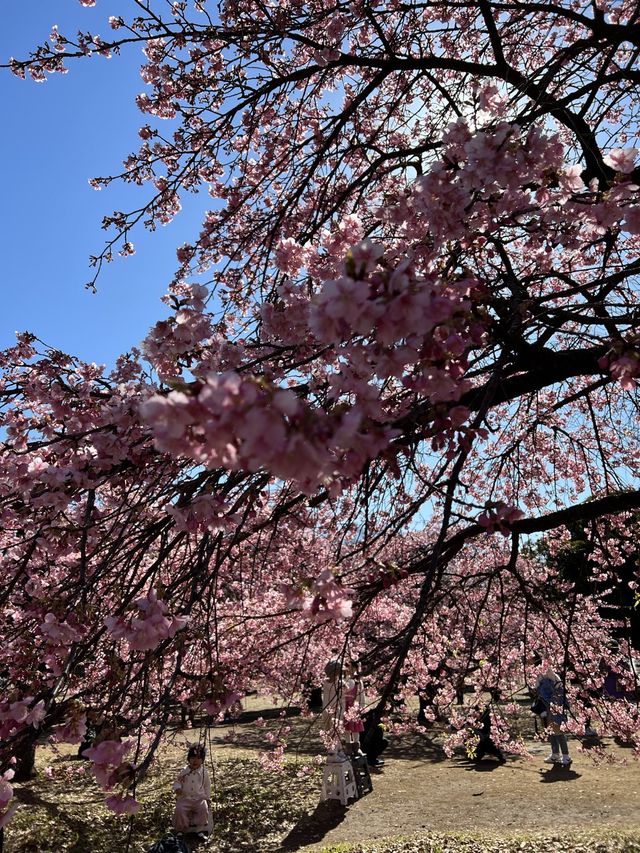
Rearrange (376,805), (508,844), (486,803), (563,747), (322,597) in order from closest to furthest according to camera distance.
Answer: (322,597) < (508,844) < (486,803) < (376,805) < (563,747)

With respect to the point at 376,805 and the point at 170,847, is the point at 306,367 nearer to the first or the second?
the point at 170,847

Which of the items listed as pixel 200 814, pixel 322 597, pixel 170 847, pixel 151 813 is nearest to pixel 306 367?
pixel 322 597

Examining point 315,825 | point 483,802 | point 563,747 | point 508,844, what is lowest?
point 315,825

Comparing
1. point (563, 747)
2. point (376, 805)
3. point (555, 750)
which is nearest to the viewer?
point (376, 805)

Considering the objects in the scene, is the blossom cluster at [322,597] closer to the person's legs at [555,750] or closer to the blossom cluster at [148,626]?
the blossom cluster at [148,626]

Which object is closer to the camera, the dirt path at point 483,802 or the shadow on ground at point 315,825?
the dirt path at point 483,802

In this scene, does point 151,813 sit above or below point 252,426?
below

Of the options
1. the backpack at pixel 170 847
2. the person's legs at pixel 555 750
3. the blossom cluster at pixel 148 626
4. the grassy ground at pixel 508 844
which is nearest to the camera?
the blossom cluster at pixel 148 626

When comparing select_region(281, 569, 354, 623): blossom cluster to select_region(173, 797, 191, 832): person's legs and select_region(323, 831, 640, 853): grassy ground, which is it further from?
select_region(173, 797, 191, 832): person's legs

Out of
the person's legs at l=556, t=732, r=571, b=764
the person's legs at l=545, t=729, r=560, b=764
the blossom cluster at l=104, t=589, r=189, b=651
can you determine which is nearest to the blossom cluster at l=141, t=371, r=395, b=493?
the blossom cluster at l=104, t=589, r=189, b=651

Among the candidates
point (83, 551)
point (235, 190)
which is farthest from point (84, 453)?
point (235, 190)

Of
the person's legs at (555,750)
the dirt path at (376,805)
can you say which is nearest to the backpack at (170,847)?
the dirt path at (376,805)

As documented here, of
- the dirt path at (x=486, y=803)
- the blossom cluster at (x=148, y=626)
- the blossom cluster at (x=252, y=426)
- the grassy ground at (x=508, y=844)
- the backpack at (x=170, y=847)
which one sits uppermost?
the blossom cluster at (x=252, y=426)

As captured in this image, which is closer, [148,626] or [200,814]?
[148,626]
